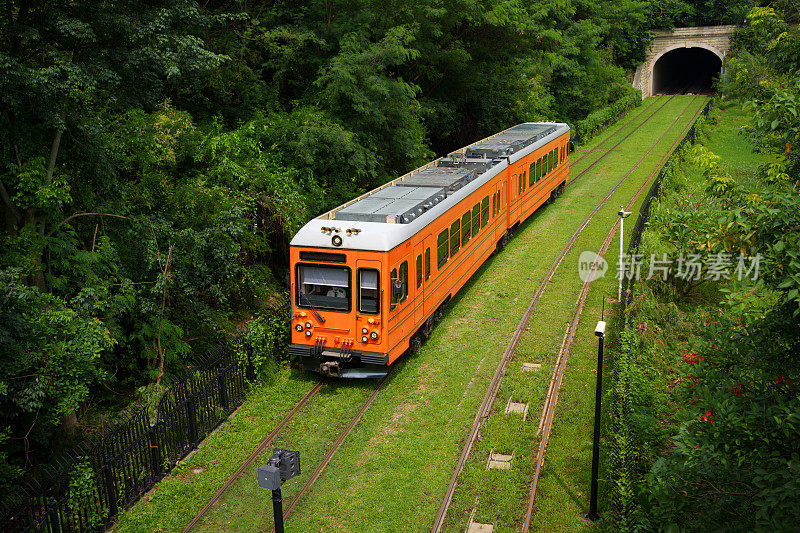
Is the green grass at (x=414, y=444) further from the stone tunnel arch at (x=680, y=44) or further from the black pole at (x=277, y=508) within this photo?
the stone tunnel arch at (x=680, y=44)

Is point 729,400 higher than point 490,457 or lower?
higher

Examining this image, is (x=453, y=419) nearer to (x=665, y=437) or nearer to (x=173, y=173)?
(x=665, y=437)

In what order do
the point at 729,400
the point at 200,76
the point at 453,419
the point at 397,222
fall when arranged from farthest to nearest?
the point at 200,76, the point at 397,222, the point at 453,419, the point at 729,400

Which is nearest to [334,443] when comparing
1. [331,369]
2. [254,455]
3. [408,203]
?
[254,455]

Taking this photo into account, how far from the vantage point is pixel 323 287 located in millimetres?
15758

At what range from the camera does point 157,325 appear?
16.6 m

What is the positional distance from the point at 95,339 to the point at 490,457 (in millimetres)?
7742

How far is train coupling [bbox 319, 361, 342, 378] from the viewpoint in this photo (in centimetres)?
1570

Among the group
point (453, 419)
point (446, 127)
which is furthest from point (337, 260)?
point (446, 127)

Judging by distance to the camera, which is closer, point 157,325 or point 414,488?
point 414,488

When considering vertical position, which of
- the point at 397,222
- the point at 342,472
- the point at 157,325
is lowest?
the point at 342,472


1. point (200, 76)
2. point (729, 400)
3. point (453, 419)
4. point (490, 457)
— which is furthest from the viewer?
point (200, 76)

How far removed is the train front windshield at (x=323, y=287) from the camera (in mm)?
15578

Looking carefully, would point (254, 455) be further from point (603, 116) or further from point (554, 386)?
point (603, 116)
